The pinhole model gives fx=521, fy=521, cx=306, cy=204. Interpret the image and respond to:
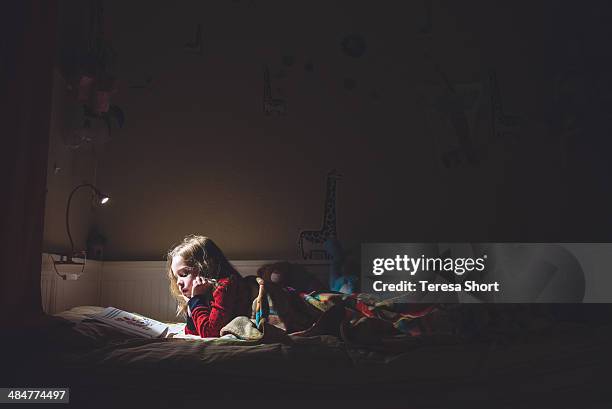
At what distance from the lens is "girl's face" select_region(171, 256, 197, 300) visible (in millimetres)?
2325

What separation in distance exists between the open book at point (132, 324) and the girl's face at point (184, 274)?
20 centimetres

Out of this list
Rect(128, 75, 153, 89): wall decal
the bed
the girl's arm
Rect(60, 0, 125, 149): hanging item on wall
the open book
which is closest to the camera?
the bed

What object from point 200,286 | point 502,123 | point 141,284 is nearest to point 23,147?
point 200,286

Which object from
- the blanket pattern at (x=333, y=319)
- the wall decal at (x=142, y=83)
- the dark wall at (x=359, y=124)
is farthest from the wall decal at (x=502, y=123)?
the wall decal at (x=142, y=83)

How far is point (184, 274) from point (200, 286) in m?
0.16

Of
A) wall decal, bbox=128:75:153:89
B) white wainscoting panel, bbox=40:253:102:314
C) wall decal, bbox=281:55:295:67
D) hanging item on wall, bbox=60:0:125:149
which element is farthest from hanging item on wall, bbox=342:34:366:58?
white wainscoting panel, bbox=40:253:102:314

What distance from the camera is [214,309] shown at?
82.4 inches

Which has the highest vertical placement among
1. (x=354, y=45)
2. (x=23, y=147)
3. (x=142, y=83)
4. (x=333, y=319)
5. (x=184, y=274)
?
(x=354, y=45)

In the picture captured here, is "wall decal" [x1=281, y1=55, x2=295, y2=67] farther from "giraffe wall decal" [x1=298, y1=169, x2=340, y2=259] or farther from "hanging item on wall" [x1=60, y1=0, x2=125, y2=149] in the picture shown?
"hanging item on wall" [x1=60, y1=0, x2=125, y2=149]

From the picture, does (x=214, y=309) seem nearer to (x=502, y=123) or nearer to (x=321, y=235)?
(x=321, y=235)

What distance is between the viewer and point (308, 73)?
3.30 m

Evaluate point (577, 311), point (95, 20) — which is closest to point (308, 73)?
point (95, 20)

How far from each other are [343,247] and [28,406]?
6.53 feet

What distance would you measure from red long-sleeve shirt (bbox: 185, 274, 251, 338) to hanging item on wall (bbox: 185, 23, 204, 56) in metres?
1.69
